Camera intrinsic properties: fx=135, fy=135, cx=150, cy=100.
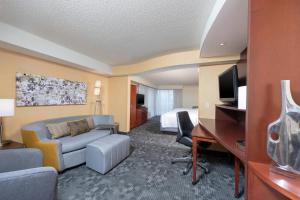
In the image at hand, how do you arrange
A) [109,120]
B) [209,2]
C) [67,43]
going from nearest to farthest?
[209,2]
[67,43]
[109,120]

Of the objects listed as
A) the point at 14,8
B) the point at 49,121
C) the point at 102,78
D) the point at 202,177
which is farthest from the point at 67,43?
the point at 202,177

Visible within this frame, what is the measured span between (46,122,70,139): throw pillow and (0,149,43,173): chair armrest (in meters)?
1.28

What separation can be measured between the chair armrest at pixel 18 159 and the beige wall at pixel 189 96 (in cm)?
856

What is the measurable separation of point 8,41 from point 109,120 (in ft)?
8.61

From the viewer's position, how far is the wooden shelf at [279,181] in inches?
23.1

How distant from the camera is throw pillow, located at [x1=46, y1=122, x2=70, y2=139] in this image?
2.70 meters

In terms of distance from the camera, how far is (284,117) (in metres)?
0.71

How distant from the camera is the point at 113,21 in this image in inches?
77.4

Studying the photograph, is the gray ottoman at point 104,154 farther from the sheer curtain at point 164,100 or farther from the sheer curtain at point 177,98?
the sheer curtain at point 177,98

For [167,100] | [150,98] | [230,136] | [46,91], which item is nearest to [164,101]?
[167,100]

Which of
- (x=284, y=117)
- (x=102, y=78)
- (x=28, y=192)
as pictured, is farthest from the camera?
(x=102, y=78)

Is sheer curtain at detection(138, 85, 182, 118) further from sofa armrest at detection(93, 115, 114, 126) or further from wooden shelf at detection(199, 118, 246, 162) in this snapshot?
wooden shelf at detection(199, 118, 246, 162)

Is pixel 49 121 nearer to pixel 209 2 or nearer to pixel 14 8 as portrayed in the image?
pixel 14 8

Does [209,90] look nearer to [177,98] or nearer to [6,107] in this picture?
[6,107]
